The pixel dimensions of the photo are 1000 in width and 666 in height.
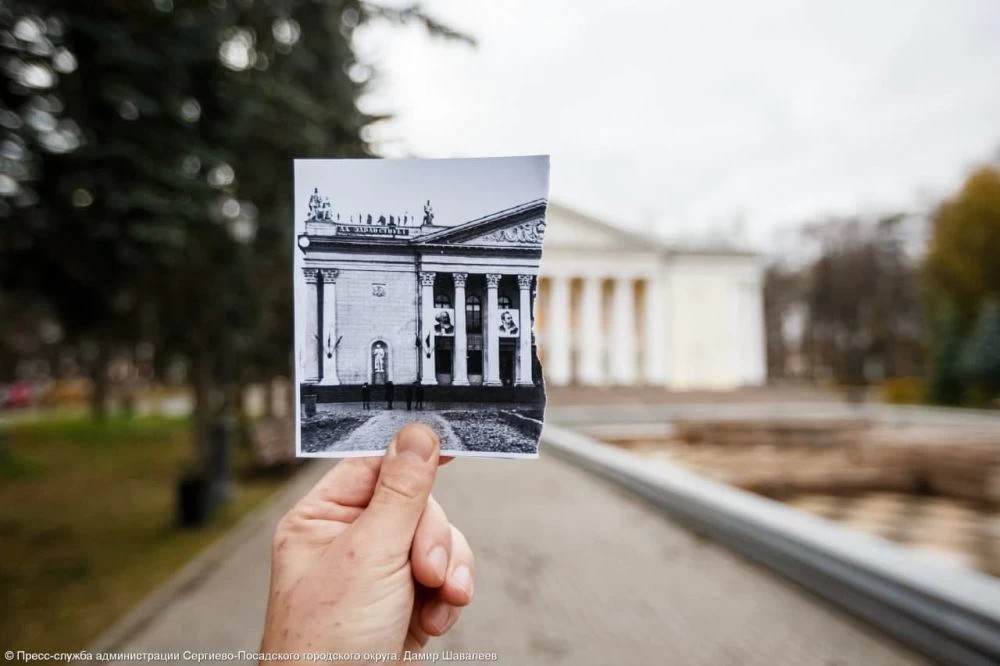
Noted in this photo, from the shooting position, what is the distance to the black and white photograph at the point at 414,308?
119 cm

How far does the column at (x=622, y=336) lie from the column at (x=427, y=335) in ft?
61.5

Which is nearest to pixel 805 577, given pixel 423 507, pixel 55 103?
pixel 423 507

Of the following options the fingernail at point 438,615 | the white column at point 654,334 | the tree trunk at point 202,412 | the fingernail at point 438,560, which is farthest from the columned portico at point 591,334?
the fingernail at point 438,560

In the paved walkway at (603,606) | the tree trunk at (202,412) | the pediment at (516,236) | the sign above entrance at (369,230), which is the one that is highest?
the sign above entrance at (369,230)

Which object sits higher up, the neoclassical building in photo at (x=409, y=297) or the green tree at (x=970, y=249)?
the green tree at (x=970, y=249)

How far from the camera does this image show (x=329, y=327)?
1229 mm

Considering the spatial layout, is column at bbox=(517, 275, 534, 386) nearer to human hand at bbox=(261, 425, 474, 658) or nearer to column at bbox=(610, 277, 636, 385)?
human hand at bbox=(261, 425, 474, 658)

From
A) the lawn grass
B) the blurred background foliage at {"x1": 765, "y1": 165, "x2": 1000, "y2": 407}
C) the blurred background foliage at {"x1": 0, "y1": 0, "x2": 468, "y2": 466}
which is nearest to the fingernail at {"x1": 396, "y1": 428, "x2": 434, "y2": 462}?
the blurred background foliage at {"x1": 0, "y1": 0, "x2": 468, "y2": 466}

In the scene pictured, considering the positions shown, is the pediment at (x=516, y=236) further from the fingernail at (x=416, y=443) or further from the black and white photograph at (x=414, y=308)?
the fingernail at (x=416, y=443)

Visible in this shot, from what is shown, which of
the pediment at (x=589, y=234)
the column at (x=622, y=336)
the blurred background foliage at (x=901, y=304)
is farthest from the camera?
the pediment at (x=589, y=234)

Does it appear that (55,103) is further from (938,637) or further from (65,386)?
(65,386)

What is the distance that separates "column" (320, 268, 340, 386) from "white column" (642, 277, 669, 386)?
20.9 metres

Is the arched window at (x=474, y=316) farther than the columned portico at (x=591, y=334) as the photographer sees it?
No

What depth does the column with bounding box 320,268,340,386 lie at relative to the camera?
1.22 meters
